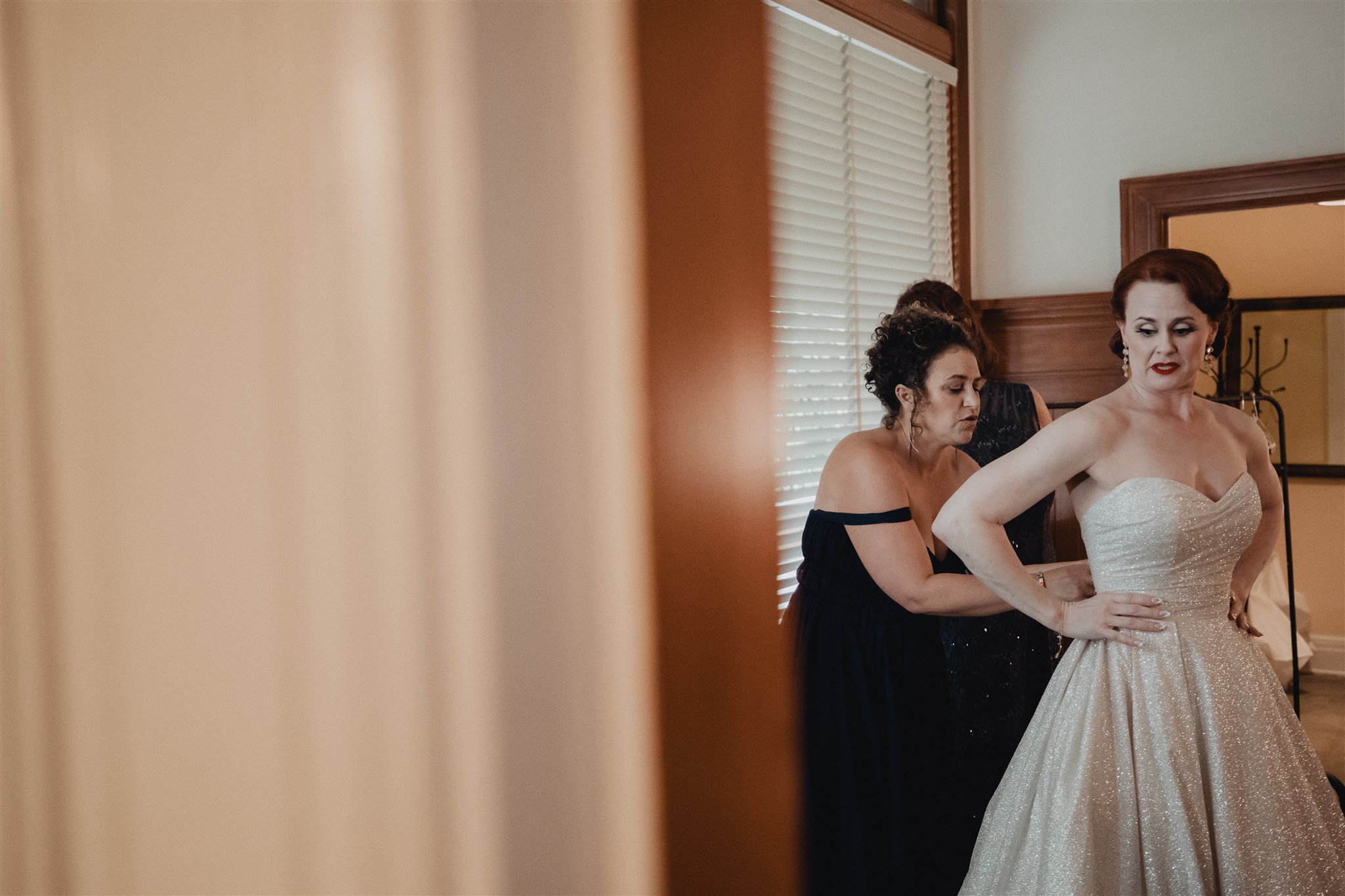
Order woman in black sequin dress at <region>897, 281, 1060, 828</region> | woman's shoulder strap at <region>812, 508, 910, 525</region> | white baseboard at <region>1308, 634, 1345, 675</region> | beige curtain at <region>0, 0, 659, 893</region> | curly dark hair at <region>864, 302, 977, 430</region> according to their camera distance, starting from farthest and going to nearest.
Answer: white baseboard at <region>1308, 634, 1345, 675</region> → woman in black sequin dress at <region>897, 281, 1060, 828</region> → curly dark hair at <region>864, 302, 977, 430</region> → woman's shoulder strap at <region>812, 508, 910, 525</region> → beige curtain at <region>0, 0, 659, 893</region>

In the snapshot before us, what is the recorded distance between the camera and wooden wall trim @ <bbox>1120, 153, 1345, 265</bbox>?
2.55m

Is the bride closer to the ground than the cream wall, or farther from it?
closer to the ground

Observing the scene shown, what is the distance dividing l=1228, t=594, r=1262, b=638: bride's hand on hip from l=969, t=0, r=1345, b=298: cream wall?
1376mm

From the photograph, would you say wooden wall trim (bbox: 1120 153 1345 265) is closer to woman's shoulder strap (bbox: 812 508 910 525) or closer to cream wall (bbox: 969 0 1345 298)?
cream wall (bbox: 969 0 1345 298)

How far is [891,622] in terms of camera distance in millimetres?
1825

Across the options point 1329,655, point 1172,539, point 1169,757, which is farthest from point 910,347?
point 1329,655

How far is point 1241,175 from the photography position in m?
2.65

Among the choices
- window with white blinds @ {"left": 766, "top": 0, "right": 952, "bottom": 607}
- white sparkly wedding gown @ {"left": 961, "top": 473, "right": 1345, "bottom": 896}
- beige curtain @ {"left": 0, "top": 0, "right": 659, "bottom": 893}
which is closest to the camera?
beige curtain @ {"left": 0, "top": 0, "right": 659, "bottom": 893}

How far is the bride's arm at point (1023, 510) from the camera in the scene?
1670mm

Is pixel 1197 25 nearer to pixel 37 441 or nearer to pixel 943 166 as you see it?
pixel 943 166

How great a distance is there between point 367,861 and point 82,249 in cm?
28

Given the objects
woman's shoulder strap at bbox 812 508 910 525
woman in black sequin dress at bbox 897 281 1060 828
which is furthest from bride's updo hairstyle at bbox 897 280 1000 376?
woman's shoulder strap at bbox 812 508 910 525

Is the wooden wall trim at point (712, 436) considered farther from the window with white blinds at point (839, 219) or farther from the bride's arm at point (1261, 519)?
the window with white blinds at point (839, 219)

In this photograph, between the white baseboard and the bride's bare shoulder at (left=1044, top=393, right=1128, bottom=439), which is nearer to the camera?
the bride's bare shoulder at (left=1044, top=393, right=1128, bottom=439)
